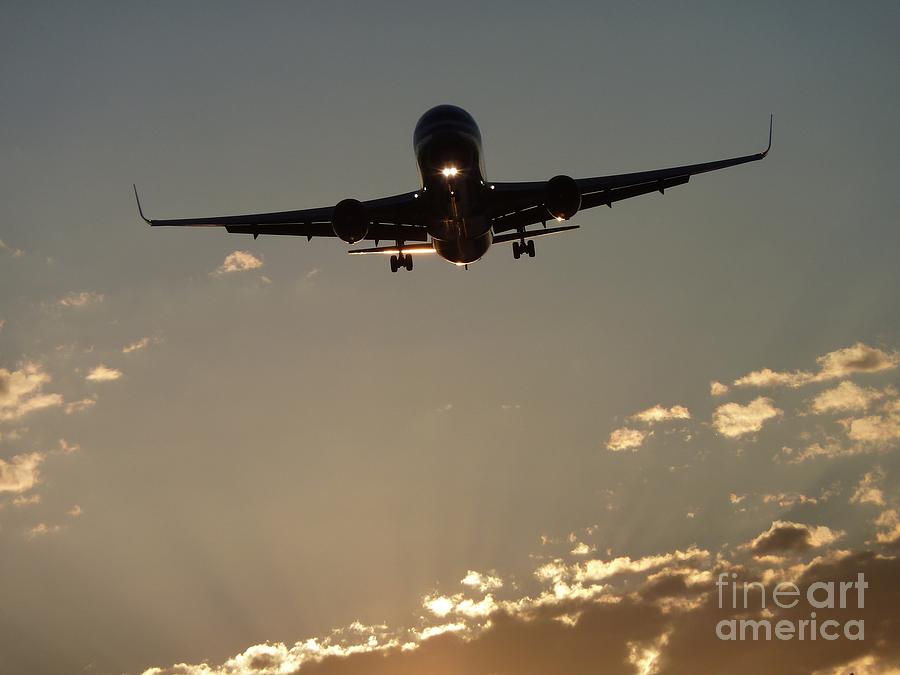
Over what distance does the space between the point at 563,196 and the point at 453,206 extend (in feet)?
14.5

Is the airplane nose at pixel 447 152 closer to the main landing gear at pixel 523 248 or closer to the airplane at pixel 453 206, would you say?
the airplane at pixel 453 206

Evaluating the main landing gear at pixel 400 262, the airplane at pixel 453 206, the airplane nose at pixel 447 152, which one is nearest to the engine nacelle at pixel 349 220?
the airplane at pixel 453 206

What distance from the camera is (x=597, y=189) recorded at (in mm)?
43062

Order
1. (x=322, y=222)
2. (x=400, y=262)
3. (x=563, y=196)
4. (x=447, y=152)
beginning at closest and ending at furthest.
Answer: (x=563, y=196), (x=447, y=152), (x=322, y=222), (x=400, y=262)

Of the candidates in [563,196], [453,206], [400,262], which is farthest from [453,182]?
[400,262]

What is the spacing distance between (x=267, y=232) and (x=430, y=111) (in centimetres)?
921

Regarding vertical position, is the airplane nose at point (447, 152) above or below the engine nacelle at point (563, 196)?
above

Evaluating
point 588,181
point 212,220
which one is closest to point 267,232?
point 212,220

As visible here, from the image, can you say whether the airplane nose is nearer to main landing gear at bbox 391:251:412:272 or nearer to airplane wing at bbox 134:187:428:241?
airplane wing at bbox 134:187:428:241

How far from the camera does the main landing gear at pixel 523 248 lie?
48.3 m

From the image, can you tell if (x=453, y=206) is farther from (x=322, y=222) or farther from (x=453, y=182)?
(x=322, y=222)

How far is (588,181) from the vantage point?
141 feet

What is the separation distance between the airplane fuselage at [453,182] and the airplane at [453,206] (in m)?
0.04

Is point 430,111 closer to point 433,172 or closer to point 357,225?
point 433,172
